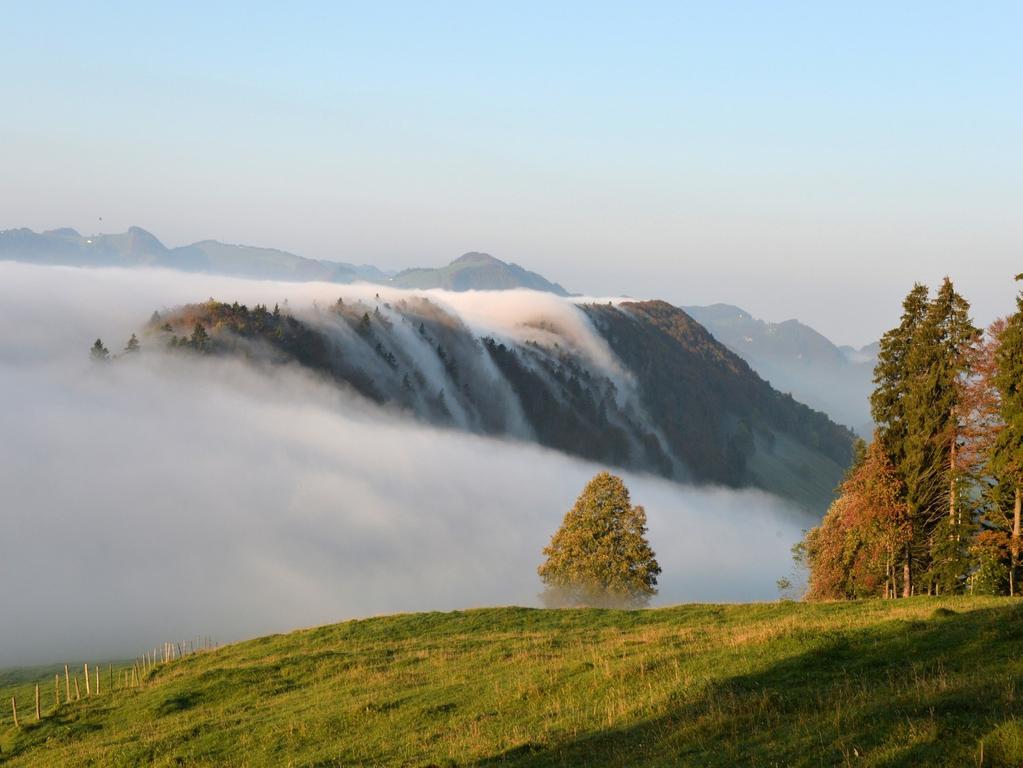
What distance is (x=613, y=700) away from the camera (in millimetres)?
26969

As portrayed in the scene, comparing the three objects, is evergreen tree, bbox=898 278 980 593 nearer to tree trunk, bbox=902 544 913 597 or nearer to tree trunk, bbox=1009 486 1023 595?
tree trunk, bbox=902 544 913 597

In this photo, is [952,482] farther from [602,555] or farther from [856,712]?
[856,712]

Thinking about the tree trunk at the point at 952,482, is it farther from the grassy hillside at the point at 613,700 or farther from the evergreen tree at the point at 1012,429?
the grassy hillside at the point at 613,700

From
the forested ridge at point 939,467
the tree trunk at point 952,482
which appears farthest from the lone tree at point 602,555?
the tree trunk at point 952,482

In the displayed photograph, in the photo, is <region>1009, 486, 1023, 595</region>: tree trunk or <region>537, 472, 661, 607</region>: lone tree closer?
<region>1009, 486, 1023, 595</region>: tree trunk

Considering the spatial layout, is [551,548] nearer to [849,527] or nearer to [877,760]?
[849,527]

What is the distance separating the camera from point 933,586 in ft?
204

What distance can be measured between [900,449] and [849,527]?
21.1ft

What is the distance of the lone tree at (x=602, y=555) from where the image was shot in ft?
266

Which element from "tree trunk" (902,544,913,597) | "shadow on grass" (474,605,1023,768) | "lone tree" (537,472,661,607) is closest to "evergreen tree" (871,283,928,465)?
"tree trunk" (902,544,913,597)

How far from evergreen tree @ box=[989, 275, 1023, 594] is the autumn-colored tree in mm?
7755

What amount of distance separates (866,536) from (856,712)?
43.3m

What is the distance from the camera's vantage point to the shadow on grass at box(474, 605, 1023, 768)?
1662 cm

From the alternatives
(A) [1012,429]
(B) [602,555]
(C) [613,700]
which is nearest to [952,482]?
(A) [1012,429]
